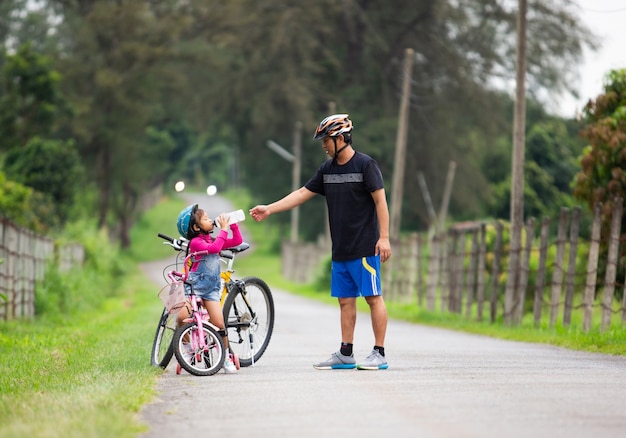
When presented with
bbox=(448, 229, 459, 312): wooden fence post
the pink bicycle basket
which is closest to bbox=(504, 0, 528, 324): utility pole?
bbox=(448, 229, 459, 312): wooden fence post

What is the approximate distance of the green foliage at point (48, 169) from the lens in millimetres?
42344

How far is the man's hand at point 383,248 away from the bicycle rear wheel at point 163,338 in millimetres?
1869

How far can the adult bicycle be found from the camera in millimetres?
10836

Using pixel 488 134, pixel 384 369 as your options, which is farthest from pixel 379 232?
pixel 488 134

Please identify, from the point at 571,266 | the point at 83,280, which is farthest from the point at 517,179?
the point at 83,280

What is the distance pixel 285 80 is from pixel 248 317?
38325 millimetres

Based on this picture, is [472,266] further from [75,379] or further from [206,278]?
[75,379]

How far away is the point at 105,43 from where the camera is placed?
55.8 metres

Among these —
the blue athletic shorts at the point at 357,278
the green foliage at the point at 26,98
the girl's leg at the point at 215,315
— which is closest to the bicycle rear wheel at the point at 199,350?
the girl's leg at the point at 215,315

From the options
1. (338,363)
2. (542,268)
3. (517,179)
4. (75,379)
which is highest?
(517,179)

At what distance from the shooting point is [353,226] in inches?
419

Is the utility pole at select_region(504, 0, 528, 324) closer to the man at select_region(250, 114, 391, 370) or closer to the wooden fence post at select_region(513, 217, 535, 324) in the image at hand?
the wooden fence post at select_region(513, 217, 535, 324)

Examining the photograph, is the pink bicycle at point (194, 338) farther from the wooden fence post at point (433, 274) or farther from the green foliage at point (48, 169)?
the green foliage at point (48, 169)

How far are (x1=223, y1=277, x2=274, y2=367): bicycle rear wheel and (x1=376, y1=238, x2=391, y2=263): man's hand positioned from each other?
54.6 inches
